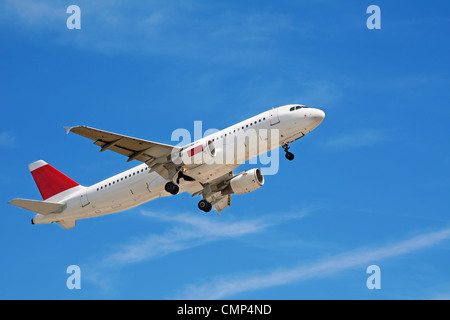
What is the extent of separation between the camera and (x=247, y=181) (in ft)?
185

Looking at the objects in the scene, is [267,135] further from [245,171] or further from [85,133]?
[85,133]

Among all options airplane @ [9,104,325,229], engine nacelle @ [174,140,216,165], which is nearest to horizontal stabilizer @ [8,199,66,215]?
airplane @ [9,104,325,229]

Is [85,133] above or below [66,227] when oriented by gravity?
above

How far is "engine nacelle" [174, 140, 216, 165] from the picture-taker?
5141cm

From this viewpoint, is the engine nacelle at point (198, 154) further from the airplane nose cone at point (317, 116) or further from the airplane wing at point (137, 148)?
the airplane nose cone at point (317, 116)

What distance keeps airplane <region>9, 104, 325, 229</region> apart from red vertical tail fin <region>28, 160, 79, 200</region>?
89 mm

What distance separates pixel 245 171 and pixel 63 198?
547 inches

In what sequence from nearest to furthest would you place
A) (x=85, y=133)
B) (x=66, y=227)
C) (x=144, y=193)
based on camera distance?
(x=85, y=133) < (x=144, y=193) < (x=66, y=227)

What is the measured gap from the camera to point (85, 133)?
5006cm

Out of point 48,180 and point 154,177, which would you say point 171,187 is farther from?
point 48,180

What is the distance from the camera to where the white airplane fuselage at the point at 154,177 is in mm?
51188

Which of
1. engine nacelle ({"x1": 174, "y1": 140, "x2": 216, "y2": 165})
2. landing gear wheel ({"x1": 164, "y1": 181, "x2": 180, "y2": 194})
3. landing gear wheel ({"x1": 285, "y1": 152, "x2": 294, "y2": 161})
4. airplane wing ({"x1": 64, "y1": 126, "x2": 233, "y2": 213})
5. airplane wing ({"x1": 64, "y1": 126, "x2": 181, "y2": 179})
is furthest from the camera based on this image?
landing gear wheel ({"x1": 164, "y1": 181, "x2": 180, "y2": 194})

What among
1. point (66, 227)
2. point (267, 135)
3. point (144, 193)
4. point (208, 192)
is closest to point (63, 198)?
point (66, 227)

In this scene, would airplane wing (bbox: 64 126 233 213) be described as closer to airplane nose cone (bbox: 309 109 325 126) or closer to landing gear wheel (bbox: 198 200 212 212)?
landing gear wheel (bbox: 198 200 212 212)
